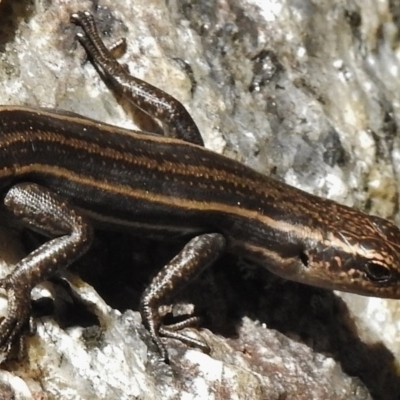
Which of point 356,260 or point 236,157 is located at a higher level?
point 236,157

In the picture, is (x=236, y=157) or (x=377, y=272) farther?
(x=236, y=157)

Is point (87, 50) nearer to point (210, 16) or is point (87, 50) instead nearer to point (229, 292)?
point (210, 16)

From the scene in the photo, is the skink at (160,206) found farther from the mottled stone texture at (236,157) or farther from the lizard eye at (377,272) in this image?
the mottled stone texture at (236,157)

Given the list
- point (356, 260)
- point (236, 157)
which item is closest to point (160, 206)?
point (236, 157)

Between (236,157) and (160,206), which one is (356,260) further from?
(160,206)

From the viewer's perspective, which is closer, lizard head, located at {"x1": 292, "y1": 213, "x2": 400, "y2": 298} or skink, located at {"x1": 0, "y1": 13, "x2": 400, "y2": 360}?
skink, located at {"x1": 0, "y1": 13, "x2": 400, "y2": 360}

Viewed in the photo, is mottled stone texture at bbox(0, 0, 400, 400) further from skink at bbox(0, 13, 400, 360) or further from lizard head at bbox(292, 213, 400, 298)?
lizard head at bbox(292, 213, 400, 298)

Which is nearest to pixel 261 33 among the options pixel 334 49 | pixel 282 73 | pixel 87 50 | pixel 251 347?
pixel 282 73

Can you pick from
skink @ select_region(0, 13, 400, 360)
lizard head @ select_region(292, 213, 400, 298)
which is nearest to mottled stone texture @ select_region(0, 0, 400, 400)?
skink @ select_region(0, 13, 400, 360)
